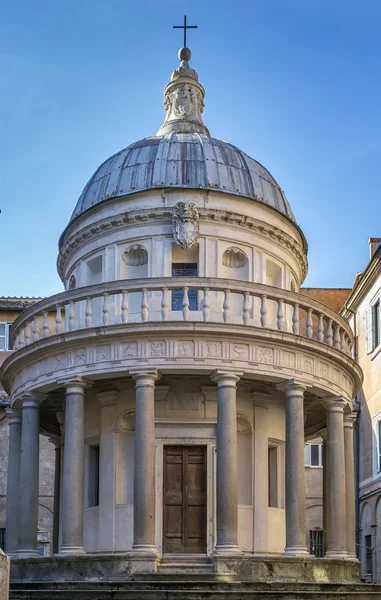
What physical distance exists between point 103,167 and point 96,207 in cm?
230

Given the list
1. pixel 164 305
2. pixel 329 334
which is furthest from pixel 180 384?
pixel 329 334

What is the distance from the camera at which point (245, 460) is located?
2511cm

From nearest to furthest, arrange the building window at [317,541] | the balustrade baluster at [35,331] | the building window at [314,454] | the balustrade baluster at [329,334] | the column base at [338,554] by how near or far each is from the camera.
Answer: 1. the column base at [338,554]
2. the balustrade baluster at [35,331]
3. the balustrade baluster at [329,334]
4. the building window at [317,541]
5. the building window at [314,454]

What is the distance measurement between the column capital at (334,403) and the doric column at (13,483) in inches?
328

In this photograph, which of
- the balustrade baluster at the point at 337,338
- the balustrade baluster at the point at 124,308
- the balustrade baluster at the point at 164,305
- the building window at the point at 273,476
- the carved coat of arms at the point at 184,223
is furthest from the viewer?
the carved coat of arms at the point at 184,223

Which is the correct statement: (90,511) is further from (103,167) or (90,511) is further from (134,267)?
(103,167)

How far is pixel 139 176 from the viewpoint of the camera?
27.7m

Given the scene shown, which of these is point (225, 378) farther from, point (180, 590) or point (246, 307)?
point (180, 590)

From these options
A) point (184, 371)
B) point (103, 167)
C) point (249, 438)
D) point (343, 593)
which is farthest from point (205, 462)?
point (103, 167)

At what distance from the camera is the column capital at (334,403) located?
24750 mm

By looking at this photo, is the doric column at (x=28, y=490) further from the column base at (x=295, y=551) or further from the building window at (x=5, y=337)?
the building window at (x=5, y=337)

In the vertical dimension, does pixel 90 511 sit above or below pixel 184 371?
below

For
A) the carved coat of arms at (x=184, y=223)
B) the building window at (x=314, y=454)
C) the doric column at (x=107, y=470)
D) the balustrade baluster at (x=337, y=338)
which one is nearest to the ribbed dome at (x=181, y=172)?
the carved coat of arms at (x=184, y=223)

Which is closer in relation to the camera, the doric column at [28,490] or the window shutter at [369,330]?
the doric column at [28,490]
